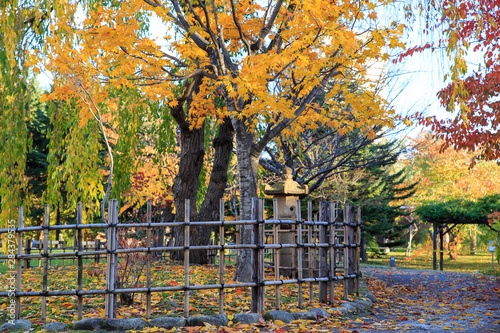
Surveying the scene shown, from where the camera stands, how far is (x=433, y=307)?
7508 millimetres

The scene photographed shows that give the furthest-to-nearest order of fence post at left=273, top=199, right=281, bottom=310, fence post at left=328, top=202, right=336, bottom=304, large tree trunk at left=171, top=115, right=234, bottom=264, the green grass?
1. the green grass
2. large tree trunk at left=171, top=115, right=234, bottom=264
3. fence post at left=328, top=202, right=336, bottom=304
4. fence post at left=273, top=199, right=281, bottom=310

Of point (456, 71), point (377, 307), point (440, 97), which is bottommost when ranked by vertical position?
point (377, 307)

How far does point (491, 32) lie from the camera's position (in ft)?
28.7

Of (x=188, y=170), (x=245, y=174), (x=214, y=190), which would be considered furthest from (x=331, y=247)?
(x=188, y=170)

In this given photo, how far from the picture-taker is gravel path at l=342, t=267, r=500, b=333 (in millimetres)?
5621

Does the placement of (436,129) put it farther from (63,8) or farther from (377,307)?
(63,8)

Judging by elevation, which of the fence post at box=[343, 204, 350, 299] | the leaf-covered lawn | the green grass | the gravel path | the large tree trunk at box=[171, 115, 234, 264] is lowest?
the green grass

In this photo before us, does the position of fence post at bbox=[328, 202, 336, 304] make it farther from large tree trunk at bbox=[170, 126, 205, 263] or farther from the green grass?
the green grass

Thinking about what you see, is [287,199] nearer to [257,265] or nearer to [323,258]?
[323,258]

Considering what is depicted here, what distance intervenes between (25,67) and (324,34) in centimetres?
510

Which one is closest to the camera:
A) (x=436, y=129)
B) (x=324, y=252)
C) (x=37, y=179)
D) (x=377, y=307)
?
(x=324, y=252)

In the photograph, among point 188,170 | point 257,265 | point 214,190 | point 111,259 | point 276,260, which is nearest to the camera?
point 111,259

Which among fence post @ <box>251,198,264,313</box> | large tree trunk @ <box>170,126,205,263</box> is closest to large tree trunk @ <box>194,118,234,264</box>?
large tree trunk @ <box>170,126,205,263</box>

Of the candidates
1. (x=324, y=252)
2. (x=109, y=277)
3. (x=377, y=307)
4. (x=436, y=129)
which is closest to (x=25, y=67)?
(x=109, y=277)
